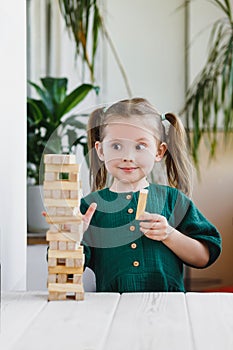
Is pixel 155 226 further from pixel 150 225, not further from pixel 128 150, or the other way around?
pixel 128 150

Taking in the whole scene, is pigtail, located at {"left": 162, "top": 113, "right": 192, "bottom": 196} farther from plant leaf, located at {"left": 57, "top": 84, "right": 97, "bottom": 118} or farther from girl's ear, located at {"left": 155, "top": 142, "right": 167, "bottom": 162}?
plant leaf, located at {"left": 57, "top": 84, "right": 97, "bottom": 118}

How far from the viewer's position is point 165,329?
3.36 ft

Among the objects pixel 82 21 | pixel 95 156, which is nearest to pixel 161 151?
pixel 95 156

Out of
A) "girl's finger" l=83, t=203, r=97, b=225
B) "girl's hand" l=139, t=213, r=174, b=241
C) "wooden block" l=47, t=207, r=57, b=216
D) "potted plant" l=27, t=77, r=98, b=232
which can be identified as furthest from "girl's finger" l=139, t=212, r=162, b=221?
"potted plant" l=27, t=77, r=98, b=232

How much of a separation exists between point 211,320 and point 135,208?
0.40 meters

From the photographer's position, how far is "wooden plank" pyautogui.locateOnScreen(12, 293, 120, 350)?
3.05ft

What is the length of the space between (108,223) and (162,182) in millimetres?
156

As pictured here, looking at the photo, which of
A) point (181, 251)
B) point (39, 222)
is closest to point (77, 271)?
point (181, 251)

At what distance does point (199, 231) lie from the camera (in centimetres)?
148

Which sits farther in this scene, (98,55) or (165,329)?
(98,55)

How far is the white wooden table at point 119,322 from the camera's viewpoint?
939 millimetres

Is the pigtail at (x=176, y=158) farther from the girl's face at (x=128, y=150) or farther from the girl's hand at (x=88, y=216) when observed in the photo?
the girl's hand at (x=88, y=216)

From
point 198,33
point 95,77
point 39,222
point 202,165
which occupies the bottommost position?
point 39,222

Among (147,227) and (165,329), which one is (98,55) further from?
(165,329)
